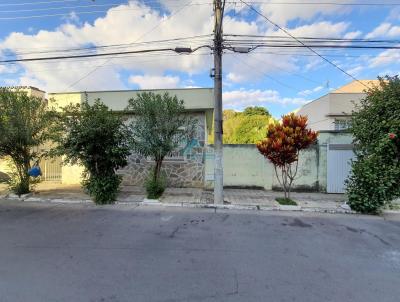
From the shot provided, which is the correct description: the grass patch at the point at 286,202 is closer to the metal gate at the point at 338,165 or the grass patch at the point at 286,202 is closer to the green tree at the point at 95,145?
the metal gate at the point at 338,165

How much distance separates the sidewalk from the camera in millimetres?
9073

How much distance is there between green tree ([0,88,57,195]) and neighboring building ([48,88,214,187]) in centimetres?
228

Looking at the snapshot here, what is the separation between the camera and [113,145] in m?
9.59

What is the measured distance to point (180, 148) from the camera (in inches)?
503

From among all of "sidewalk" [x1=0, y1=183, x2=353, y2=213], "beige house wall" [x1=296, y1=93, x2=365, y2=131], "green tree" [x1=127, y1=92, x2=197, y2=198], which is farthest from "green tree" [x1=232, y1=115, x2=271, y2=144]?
"green tree" [x1=127, y1=92, x2=197, y2=198]

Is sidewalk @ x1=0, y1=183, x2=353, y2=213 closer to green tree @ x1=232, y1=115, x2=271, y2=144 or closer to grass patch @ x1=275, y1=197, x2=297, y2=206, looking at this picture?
grass patch @ x1=275, y1=197, x2=297, y2=206

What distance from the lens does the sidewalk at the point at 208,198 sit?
29.8 ft

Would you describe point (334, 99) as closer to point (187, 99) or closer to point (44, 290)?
point (187, 99)

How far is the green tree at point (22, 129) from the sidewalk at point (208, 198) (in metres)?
0.87

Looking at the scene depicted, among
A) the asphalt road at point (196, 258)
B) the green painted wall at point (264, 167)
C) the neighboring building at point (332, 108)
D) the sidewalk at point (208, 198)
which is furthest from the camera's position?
the neighboring building at point (332, 108)

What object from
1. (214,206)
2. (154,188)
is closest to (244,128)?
(154,188)

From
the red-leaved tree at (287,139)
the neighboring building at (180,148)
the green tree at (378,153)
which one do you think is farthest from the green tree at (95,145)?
the green tree at (378,153)

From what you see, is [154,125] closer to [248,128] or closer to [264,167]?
[264,167]

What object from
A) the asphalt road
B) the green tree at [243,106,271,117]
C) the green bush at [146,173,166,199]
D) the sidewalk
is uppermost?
the green tree at [243,106,271,117]
